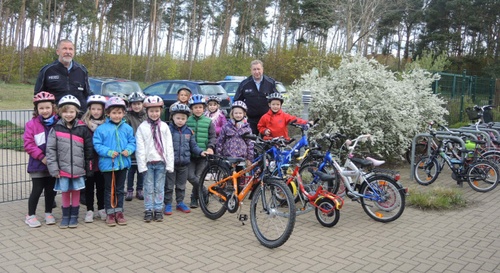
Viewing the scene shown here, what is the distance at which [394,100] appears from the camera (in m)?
9.44

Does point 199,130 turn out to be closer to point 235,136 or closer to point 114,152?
point 235,136

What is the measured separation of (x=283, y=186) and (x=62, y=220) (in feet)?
8.95

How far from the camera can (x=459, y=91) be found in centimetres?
1603

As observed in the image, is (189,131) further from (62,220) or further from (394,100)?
(394,100)

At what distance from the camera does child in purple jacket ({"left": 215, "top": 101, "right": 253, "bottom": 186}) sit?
6.44 metres

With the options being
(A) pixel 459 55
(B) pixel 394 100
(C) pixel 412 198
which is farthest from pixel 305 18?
(C) pixel 412 198

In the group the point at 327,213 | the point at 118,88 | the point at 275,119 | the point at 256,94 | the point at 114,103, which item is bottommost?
the point at 327,213

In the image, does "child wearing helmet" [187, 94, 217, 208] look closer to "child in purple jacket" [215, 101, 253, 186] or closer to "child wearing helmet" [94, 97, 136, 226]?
"child in purple jacket" [215, 101, 253, 186]

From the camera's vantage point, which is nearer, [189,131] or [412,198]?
[189,131]

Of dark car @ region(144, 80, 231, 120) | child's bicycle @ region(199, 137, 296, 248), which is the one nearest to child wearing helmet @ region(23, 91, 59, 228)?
child's bicycle @ region(199, 137, 296, 248)

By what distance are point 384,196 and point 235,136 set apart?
85.3 inches

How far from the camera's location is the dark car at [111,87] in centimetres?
1447

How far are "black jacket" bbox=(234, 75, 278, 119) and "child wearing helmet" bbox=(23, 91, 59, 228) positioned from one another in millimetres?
2984

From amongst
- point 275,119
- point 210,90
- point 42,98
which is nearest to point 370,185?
point 275,119
